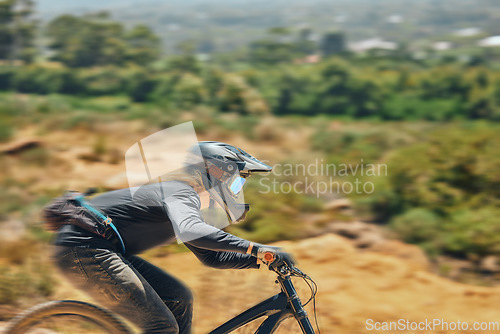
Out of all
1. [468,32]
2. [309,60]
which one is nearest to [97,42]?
[309,60]

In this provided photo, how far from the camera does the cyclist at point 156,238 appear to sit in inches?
99.4

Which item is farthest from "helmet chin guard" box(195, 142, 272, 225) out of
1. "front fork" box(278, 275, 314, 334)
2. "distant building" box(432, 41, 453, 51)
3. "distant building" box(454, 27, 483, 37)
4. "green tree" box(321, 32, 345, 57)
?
"distant building" box(454, 27, 483, 37)

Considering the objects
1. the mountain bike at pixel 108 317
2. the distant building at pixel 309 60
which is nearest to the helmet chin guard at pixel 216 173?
the mountain bike at pixel 108 317

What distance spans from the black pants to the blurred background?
5.21 ft

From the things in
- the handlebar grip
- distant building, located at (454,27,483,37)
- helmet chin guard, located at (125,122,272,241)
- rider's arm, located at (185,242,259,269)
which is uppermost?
helmet chin guard, located at (125,122,272,241)

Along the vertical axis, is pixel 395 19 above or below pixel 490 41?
above

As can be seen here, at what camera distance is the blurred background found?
6.08 metres

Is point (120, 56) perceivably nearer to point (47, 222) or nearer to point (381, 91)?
point (381, 91)

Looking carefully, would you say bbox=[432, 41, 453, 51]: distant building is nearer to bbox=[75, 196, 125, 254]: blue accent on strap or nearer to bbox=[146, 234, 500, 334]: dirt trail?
bbox=[146, 234, 500, 334]: dirt trail

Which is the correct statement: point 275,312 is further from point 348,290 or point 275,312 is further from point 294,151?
point 294,151

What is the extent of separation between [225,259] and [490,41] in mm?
83996

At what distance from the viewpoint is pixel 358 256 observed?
7.66m

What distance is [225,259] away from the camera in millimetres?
2816

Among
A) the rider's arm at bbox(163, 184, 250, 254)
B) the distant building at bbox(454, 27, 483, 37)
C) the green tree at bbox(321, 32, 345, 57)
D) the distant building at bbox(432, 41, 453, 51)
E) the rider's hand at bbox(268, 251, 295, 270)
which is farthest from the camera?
the distant building at bbox(454, 27, 483, 37)
